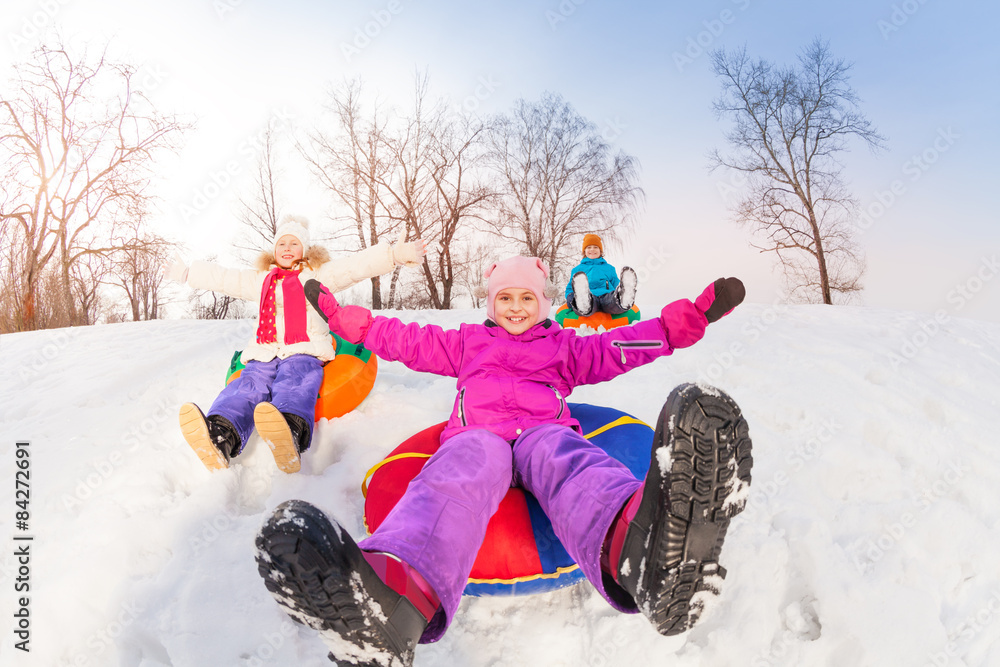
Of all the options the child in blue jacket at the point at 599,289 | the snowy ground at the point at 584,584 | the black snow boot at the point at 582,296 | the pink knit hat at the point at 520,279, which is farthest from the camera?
Result: the black snow boot at the point at 582,296

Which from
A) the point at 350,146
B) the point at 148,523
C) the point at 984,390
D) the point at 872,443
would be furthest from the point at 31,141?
the point at 984,390

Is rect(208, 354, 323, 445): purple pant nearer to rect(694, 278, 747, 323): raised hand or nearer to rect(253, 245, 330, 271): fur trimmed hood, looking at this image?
rect(253, 245, 330, 271): fur trimmed hood

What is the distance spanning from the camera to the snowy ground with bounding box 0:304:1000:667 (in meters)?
1.64

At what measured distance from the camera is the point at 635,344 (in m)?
2.09

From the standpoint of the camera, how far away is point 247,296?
3.28 m

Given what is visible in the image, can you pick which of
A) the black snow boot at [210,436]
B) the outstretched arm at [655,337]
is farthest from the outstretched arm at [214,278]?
the outstretched arm at [655,337]

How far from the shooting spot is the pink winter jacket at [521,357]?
2008mm

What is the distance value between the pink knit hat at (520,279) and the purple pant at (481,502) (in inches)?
31.0

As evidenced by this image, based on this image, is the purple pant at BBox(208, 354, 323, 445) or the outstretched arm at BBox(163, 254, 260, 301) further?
the outstretched arm at BBox(163, 254, 260, 301)

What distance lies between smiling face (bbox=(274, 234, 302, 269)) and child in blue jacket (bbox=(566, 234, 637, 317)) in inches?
132

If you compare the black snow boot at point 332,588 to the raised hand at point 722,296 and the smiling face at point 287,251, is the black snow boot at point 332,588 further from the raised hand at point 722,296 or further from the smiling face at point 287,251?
the smiling face at point 287,251

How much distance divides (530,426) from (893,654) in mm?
1397

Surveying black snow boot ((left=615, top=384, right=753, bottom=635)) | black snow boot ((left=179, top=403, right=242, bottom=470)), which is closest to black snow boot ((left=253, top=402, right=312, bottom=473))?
black snow boot ((left=179, top=403, right=242, bottom=470))

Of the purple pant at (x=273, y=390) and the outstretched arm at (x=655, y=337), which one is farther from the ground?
the outstretched arm at (x=655, y=337)
